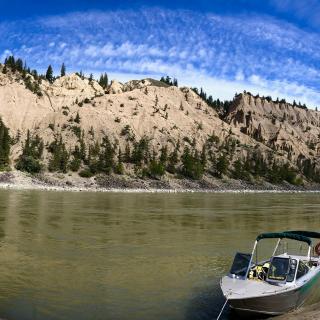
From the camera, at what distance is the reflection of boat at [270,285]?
16000mm

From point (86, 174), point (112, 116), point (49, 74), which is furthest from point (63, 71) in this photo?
point (86, 174)

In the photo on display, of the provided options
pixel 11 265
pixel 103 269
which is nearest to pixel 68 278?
pixel 103 269

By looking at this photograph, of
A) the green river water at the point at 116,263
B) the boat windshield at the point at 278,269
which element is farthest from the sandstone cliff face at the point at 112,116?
the boat windshield at the point at 278,269

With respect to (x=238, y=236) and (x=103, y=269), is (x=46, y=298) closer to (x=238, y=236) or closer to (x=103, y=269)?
(x=103, y=269)

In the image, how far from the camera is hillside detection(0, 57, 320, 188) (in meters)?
135

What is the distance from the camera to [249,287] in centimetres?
1669

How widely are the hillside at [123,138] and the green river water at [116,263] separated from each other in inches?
3179

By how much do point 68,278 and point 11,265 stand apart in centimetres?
435

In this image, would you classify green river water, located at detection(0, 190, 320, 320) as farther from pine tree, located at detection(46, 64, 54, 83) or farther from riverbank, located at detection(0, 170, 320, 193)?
pine tree, located at detection(46, 64, 54, 83)

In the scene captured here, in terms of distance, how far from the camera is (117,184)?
409 feet

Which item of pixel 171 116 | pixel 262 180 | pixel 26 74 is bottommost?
pixel 262 180

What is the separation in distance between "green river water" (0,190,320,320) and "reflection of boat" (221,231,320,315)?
4.60 ft

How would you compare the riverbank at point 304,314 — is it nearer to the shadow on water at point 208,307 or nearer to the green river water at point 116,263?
the shadow on water at point 208,307

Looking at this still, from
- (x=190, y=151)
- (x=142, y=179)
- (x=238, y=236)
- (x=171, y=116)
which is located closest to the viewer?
(x=238, y=236)
